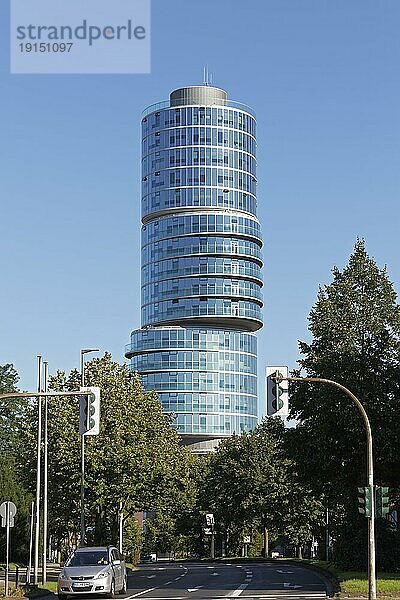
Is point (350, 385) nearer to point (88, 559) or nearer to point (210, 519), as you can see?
point (88, 559)

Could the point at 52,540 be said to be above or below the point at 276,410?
below

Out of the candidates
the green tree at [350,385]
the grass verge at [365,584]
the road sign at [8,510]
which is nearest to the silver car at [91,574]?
the road sign at [8,510]

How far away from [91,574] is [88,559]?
46.8 inches

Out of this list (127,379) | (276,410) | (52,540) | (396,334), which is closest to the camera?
(276,410)

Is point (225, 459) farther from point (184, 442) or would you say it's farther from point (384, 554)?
point (184, 442)

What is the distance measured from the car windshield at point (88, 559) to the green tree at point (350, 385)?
523 inches

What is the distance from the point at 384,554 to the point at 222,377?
500 feet

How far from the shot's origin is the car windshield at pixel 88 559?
33500 millimetres

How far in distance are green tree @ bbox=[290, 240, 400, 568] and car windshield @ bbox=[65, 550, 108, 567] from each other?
13.3m

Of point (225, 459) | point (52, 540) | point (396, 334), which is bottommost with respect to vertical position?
point (52, 540)

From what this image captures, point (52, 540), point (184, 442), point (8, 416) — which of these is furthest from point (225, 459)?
point (184, 442)

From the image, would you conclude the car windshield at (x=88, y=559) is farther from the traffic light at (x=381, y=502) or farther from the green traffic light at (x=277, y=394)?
the green traffic light at (x=277, y=394)

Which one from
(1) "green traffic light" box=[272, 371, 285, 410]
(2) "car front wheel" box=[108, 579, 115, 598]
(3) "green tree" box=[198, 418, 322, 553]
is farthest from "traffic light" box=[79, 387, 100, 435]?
(3) "green tree" box=[198, 418, 322, 553]

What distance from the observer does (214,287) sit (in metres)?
Result: 194
